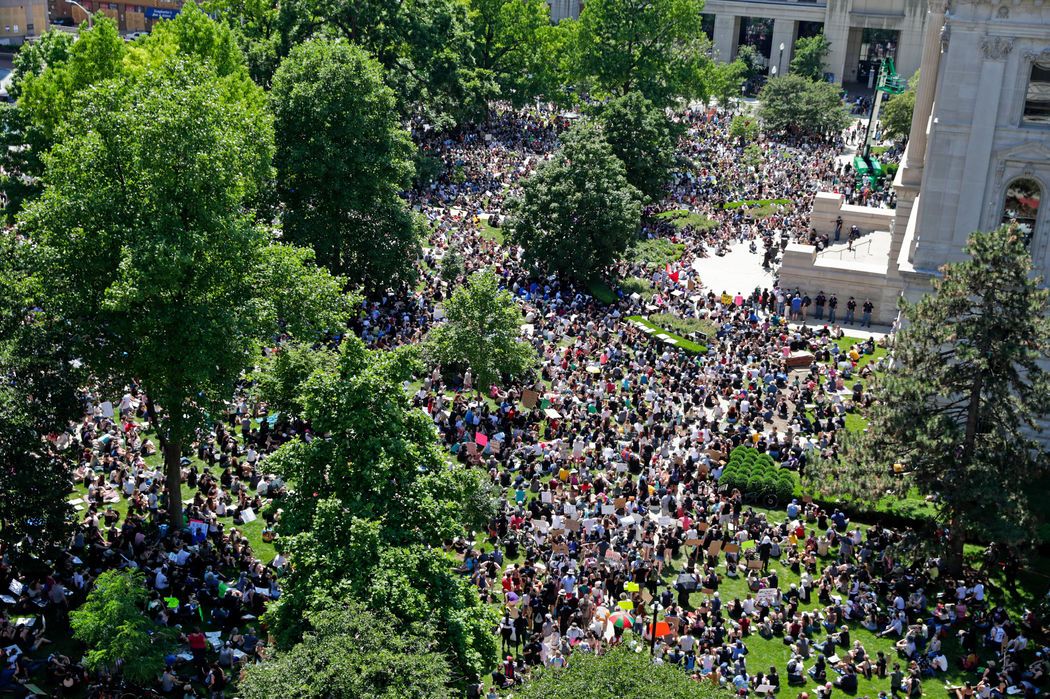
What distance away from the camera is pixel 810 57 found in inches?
4316

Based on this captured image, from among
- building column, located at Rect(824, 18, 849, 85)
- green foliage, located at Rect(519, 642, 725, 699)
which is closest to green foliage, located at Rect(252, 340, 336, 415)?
green foliage, located at Rect(519, 642, 725, 699)

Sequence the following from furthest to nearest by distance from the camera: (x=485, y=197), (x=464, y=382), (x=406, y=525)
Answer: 1. (x=485, y=197)
2. (x=464, y=382)
3. (x=406, y=525)

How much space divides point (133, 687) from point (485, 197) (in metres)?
48.5

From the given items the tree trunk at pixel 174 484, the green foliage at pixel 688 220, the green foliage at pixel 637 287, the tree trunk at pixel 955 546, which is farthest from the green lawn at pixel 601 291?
the tree trunk at pixel 174 484

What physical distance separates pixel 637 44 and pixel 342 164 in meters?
43.5

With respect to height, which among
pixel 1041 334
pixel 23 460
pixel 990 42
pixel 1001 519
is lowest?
pixel 1001 519

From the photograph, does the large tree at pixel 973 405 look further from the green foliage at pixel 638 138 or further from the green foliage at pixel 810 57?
the green foliage at pixel 810 57

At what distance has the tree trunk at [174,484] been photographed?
110 ft

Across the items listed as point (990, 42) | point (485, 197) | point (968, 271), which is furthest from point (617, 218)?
point (968, 271)

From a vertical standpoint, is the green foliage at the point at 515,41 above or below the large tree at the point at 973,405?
above

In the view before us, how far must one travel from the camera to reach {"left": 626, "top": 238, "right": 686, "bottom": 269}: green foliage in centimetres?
6282

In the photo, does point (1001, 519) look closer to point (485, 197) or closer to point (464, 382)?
A: point (464, 382)

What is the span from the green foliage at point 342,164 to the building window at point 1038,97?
26429mm

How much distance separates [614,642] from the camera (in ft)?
98.7
